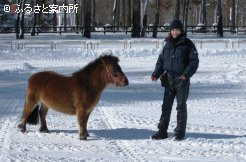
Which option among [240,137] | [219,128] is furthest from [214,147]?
[219,128]

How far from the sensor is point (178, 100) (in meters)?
9.55

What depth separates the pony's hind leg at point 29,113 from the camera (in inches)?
402

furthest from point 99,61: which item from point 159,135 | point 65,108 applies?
point 159,135

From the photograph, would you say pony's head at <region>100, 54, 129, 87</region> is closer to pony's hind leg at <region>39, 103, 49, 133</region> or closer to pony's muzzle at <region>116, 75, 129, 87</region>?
pony's muzzle at <region>116, 75, 129, 87</region>

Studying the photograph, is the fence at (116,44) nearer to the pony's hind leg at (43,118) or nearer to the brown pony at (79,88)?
the pony's hind leg at (43,118)

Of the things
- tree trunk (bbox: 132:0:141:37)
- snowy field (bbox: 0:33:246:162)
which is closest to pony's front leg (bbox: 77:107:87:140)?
snowy field (bbox: 0:33:246:162)

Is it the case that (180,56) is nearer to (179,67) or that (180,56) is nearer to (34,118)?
(179,67)

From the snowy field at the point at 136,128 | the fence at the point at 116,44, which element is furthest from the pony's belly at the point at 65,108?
the fence at the point at 116,44

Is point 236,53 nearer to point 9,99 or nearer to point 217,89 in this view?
point 217,89

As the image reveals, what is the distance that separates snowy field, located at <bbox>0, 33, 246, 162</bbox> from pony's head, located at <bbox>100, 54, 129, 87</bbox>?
3.24ft

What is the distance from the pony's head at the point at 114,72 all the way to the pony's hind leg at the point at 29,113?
60.1 inches

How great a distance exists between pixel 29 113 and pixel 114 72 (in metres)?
1.91

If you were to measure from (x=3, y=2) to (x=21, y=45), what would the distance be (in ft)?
92.1

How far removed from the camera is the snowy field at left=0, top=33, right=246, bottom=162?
8.45 metres
